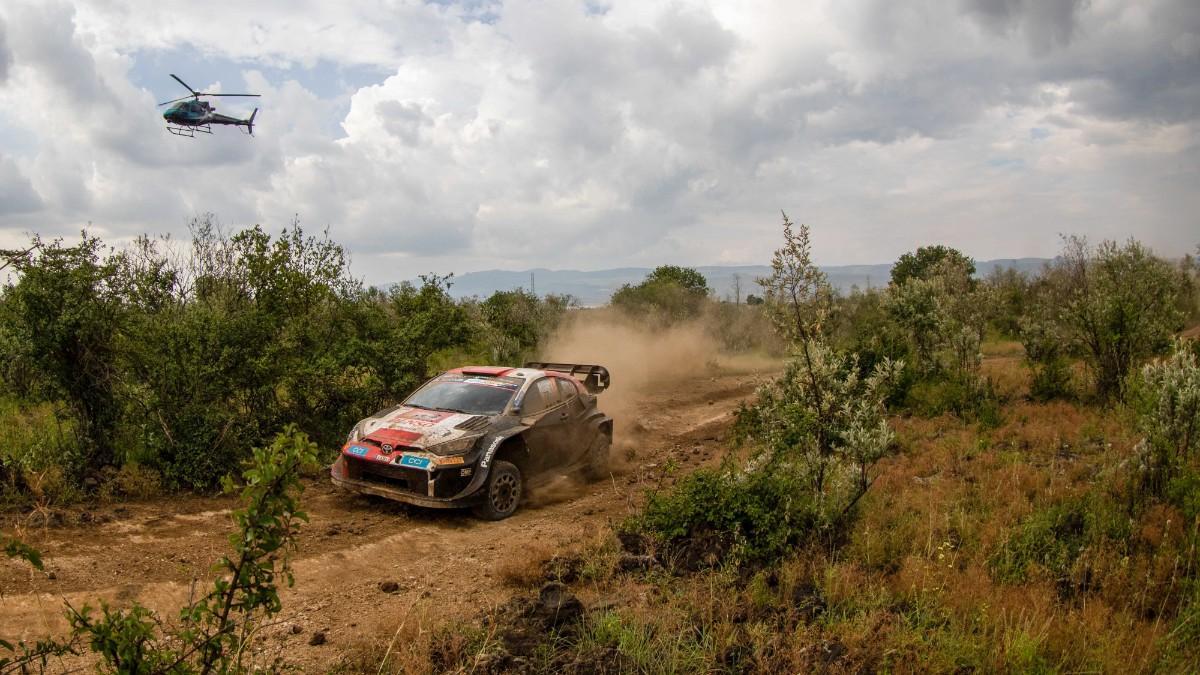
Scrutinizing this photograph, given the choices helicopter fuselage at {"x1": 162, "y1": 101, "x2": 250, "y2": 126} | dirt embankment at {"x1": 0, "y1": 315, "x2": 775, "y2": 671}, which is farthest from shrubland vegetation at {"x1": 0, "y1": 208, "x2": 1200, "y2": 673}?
helicopter fuselage at {"x1": 162, "y1": 101, "x2": 250, "y2": 126}

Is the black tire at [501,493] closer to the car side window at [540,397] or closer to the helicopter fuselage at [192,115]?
the car side window at [540,397]

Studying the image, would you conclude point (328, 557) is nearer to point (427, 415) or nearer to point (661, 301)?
point (427, 415)

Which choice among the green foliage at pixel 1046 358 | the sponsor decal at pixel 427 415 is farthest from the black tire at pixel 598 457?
the green foliage at pixel 1046 358

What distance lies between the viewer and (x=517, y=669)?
4547 millimetres

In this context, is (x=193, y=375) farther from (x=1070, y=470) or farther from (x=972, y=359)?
(x=972, y=359)

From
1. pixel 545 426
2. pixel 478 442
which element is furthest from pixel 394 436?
pixel 545 426

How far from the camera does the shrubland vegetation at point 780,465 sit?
15.7ft

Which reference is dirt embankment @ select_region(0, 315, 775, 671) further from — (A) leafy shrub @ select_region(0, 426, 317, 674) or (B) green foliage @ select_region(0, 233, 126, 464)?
(B) green foliage @ select_region(0, 233, 126, 464)

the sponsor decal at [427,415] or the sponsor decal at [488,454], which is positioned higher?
the sponsor decal at [427,415]

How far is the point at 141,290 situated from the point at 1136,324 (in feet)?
54.5

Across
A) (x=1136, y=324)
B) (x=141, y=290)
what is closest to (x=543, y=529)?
(x=141, y=290)

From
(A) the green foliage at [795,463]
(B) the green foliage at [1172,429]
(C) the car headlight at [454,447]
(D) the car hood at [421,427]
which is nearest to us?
(A) the green foliage at [795,463]

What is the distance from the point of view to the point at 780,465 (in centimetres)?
712

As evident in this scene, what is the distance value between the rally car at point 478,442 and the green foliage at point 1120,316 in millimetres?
9472
